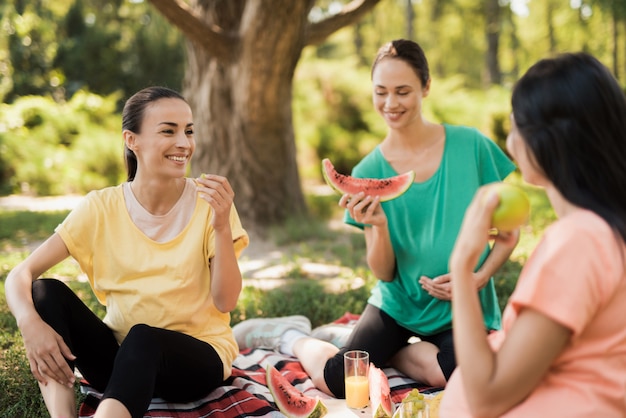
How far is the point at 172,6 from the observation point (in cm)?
551

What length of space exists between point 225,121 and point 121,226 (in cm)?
414

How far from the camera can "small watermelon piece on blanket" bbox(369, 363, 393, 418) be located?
282 cm

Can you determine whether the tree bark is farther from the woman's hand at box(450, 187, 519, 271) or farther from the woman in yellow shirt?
the woman's hand at box(450, 187, 519, 271)

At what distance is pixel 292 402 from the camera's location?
2.96 meters

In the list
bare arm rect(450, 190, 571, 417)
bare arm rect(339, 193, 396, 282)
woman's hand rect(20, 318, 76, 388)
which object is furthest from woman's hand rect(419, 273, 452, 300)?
woman's hand rect(20, 318, 76, 388)

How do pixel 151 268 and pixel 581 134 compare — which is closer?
pixel 581 134

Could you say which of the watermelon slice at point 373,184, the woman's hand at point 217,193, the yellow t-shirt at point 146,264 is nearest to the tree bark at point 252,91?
the watermelon slice at point 373,184

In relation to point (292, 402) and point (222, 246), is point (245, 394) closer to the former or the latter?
point (292, 402)

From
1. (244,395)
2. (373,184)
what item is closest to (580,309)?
(373,184)

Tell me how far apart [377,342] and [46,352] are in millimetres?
1645

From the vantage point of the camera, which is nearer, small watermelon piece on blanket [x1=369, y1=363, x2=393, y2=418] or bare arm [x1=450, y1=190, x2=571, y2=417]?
bare arm [x1=450, y1=190, x2=571, y2=417]

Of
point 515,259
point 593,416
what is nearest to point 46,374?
point 593,416

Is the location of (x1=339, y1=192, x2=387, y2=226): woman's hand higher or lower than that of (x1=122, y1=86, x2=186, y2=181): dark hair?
lower

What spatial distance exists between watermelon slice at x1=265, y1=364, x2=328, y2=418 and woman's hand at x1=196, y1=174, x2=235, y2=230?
31.8 inches
